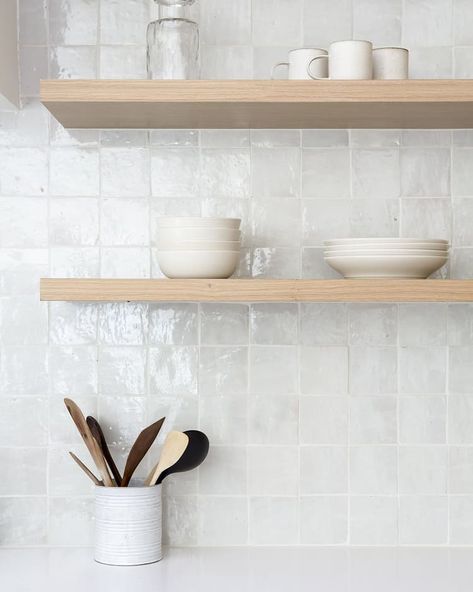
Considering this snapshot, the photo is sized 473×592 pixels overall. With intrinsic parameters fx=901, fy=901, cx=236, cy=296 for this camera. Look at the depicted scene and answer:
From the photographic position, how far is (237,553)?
1.84 m

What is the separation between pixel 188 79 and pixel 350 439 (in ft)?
2.66

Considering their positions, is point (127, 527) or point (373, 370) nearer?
point (127, 527)

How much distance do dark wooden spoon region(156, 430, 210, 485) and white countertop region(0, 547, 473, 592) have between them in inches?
7.0

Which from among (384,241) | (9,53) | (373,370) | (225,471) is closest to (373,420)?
(373,370)

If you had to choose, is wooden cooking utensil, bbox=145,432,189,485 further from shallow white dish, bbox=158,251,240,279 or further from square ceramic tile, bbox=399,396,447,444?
square ceramic tile, bbox=399,396,447,444

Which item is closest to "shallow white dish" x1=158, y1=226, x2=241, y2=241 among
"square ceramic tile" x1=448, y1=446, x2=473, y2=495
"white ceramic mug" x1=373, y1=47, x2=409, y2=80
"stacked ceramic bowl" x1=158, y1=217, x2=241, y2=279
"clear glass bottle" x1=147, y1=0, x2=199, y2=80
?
"stacked ceramic bowl" x1=158, y1=217, x2=241, y2=279

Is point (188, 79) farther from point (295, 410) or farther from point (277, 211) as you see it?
point (295, 410)

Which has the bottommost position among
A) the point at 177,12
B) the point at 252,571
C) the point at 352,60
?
the point at 252,571

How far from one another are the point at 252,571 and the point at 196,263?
0.60 m

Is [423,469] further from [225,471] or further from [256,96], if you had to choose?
[256,96]

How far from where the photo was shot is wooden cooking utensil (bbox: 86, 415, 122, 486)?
1.82 meters

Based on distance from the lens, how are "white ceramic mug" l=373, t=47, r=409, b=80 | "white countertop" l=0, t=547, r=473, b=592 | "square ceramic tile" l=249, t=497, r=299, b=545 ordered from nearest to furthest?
"white countertop" l=0, t=547, r=473, b=592
"white ceramic mug" l=373, t=47, r=409, b=80
"square ceramic tile" l=249, t=497, r=299, b=545

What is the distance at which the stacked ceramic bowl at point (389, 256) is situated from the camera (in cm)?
167

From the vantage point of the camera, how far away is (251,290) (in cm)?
165
